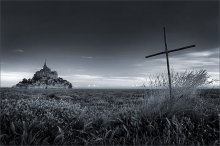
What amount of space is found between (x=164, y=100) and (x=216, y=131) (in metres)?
1.53

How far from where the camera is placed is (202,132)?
4.69 m

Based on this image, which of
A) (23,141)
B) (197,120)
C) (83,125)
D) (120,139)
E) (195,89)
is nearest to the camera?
(23,141)

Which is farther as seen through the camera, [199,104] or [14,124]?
[199,104]

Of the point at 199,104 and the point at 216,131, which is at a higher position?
the point at 199,104

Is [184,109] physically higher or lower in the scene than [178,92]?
lower

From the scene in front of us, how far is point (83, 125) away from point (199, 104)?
366cm

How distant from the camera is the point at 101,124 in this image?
16.1 ft

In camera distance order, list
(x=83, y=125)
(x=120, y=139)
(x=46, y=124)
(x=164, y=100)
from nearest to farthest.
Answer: (x=120, y=139), (x=46, y=124), (x=83, y=125), (x=164, y=100)

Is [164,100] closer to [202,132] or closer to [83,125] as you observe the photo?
[202,132]

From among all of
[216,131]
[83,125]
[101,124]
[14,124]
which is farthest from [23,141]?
[216,131]

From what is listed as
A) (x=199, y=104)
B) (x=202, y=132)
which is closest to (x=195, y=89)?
→ (x=199, y=104)

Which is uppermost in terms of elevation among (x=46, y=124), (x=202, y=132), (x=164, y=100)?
(x=164, y=100)

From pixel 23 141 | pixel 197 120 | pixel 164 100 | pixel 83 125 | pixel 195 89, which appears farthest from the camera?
pixel 195 89

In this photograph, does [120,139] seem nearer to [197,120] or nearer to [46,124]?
[46,124]
